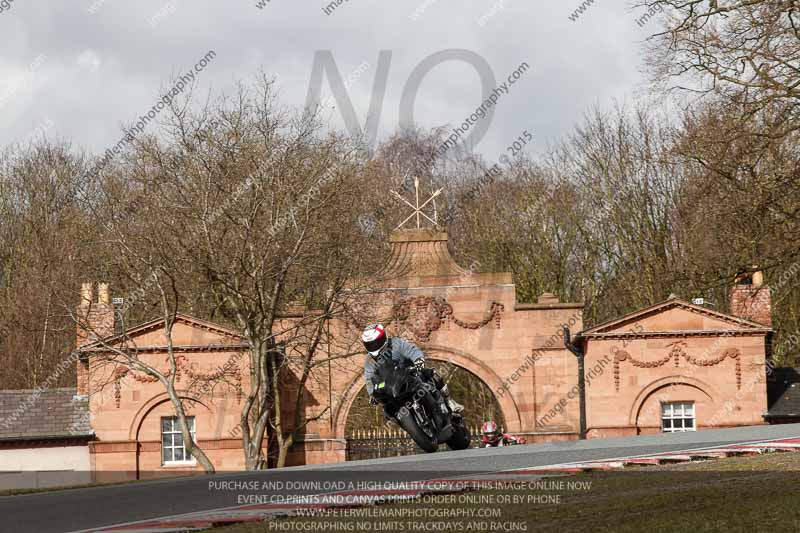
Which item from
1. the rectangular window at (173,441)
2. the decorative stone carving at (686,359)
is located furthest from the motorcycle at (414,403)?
the rectangular window at (173,441)

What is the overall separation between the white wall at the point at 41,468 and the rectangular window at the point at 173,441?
103 inches

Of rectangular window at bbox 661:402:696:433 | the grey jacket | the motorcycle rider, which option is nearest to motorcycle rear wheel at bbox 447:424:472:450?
the motorcycle rider

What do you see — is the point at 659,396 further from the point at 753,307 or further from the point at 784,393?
the point at 753,307

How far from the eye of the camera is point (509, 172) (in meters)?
68.4

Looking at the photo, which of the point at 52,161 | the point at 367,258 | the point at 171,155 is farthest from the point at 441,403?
the point at 52,161

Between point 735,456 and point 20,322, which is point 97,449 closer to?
point 20,322

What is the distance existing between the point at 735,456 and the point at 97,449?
87.6 feet

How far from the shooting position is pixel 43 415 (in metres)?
41.5

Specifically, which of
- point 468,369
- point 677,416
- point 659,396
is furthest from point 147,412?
point 677,416

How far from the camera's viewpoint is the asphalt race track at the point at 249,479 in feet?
52.3

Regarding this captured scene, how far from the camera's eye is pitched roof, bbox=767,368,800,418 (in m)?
41.4

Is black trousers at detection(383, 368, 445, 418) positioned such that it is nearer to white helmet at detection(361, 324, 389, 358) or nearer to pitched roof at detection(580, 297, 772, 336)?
white helmet at detection(361, 324, 389, 358)

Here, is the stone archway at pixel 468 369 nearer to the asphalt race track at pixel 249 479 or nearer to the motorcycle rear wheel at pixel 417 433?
the asphalt race track at pixel 249 479

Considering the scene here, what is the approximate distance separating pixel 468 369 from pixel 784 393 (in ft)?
32.8
